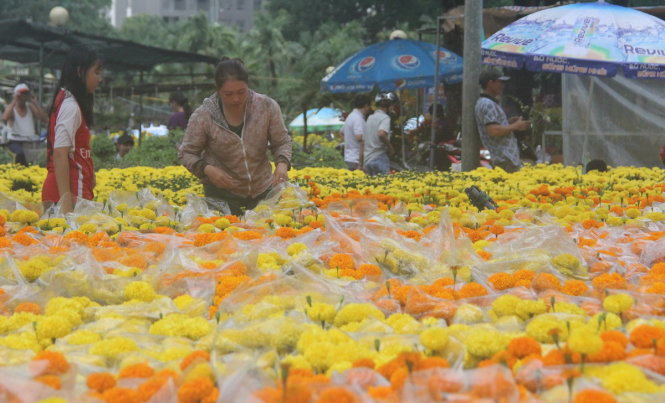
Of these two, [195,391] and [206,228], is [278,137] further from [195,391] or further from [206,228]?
[195,391]

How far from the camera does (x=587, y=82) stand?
43.0ft

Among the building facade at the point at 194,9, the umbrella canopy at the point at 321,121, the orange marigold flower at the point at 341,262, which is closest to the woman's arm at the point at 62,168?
the orange marigold flower at the point at 341,262

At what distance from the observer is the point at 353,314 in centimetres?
→ 222

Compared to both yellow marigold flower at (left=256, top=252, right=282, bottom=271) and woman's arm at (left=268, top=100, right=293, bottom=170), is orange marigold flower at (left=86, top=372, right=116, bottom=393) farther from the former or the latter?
woman's arm at (left=268, top=100, right=293, bottom=170)

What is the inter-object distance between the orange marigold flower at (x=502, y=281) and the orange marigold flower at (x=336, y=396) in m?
1.20

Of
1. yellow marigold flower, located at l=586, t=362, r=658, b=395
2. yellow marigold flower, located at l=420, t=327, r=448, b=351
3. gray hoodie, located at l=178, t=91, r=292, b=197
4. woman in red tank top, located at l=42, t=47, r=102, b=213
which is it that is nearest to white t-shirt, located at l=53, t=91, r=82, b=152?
woman in red tank top, located at l=42, t=47, r=102, b=213

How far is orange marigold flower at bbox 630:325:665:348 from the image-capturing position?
1893mm

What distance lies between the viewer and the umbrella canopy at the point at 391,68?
1463 centimetres

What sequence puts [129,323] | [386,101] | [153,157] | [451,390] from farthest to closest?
[153,157] → [386,101] → [129,323] → [451,390]

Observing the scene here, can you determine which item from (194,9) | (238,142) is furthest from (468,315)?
(194,9)

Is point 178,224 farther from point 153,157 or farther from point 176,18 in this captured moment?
point 176,18

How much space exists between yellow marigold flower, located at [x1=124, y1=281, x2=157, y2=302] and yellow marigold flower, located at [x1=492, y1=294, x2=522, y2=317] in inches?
40.3

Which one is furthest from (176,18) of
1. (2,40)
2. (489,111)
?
(489,111)

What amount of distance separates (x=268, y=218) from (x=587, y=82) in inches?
396
